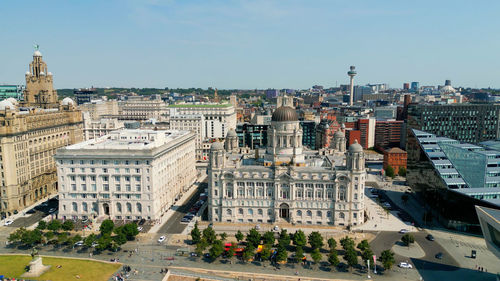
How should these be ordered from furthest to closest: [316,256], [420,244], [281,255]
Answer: [420,244] < [316,256] < [281,255]

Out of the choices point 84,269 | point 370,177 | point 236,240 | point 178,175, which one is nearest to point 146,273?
point 84,269

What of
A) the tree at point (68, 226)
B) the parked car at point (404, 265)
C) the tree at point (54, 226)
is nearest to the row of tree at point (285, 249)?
the parked car at point (404, 265)

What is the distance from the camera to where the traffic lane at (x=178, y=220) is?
10531 centimetres

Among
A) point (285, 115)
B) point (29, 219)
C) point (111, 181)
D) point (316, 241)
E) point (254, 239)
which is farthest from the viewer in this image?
point (285, 115)

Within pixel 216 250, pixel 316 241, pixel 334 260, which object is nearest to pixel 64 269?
pixel 216 250

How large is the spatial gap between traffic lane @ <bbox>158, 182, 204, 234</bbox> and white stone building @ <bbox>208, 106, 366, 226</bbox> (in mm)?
9795

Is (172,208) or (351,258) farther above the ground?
(351,258)

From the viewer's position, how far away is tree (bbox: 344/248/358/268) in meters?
81.2

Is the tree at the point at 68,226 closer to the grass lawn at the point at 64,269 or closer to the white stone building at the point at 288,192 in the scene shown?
the grass lawn at the point at 64,269

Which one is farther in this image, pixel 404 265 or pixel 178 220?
pixel 178 220

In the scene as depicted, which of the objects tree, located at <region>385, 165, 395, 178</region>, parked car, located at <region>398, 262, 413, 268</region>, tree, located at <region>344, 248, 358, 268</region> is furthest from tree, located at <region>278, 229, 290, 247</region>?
tree, located at <region>385, 165, 395, 178</region>

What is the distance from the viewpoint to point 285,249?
87375 mm

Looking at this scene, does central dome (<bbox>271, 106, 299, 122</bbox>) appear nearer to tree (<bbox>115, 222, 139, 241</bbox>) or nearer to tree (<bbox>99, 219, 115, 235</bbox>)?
tree (<bbox>115, 222, 139, 241</bbox>)

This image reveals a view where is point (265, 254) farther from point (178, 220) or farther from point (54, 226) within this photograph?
point (54, 226)
